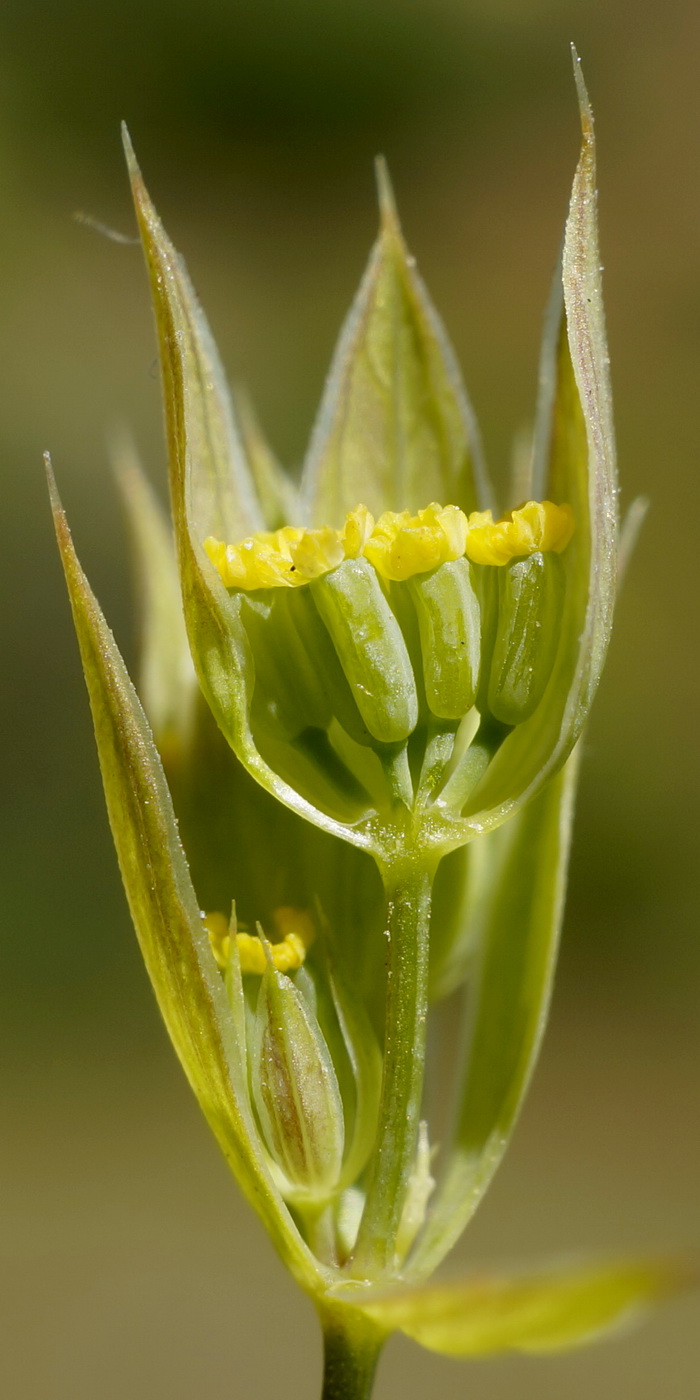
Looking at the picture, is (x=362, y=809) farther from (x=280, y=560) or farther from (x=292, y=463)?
(x=292, y=463)

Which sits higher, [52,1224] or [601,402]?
[601,402]

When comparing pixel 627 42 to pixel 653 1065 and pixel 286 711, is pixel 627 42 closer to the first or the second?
pixel 653 1065

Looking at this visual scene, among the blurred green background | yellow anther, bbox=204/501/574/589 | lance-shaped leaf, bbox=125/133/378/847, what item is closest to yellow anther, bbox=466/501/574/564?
yellow anther, bbox=204/501/574/589

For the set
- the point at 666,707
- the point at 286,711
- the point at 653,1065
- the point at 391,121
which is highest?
the point at 391,121

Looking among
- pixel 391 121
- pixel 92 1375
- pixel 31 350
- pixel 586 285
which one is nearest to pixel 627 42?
pixel 391 121

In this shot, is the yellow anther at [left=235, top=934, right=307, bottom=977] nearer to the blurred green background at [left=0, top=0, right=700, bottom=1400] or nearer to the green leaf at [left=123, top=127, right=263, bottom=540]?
the green leaf at [left=123, top=127, right=263, bottom=540]

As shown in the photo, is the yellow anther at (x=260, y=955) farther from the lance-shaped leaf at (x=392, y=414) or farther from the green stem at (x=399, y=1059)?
the lance-shaped leaf at (x=392, y=414)

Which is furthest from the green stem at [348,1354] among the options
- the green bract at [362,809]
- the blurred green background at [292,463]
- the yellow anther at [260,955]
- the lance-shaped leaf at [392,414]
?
the blurred green background at [292,463]
